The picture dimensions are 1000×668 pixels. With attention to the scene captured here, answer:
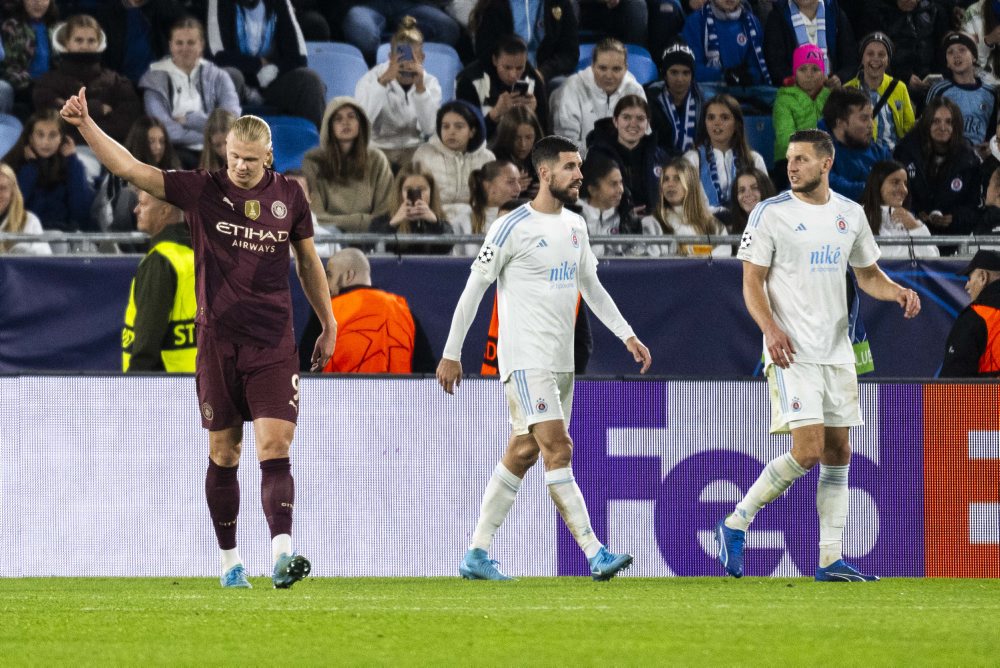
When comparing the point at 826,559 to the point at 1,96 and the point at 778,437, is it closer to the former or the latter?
the point at 778,437

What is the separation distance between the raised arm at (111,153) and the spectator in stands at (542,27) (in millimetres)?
7799

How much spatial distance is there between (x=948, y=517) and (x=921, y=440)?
443 millimetres

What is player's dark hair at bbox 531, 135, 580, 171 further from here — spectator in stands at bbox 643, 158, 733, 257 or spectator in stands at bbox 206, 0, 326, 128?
spectator in stands at bbox 206, 0, 326, 128

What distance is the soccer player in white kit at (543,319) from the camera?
824 centimetres

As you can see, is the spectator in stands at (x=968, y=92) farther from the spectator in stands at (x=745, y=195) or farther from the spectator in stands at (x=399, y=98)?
the spectator in stands at (x=399, y=98)

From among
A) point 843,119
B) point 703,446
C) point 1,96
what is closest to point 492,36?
point 843,119

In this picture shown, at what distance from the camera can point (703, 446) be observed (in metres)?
9.30

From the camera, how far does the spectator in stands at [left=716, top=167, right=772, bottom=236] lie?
12.9 metres

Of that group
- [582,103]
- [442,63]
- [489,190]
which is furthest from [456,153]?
[442,63]

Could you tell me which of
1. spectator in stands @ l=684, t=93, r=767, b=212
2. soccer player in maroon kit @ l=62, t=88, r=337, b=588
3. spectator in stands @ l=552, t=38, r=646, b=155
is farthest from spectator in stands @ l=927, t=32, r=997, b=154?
soccer player in maroon kit @ l=62, t=88, r=337, b=588

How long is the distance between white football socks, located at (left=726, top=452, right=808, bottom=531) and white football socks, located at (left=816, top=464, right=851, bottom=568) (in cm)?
19

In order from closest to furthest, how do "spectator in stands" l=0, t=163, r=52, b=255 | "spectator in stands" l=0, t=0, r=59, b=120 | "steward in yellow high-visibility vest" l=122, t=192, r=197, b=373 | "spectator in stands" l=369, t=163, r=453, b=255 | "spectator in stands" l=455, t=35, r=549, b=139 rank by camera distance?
"steward in yellow high-visibility vest" l=122, t=192, r=197, b=373, "spectator in stands" l=0, t=163, r=52, b=255, "spectator in stands" l=369, t=163, r=453, b=255, "spectator in stands" l=455, t=35, r=549, b=139, "spectator in stands" l=0, t=0, r=59, b=120

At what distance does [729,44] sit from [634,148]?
2.22 meters

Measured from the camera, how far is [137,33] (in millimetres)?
14742
